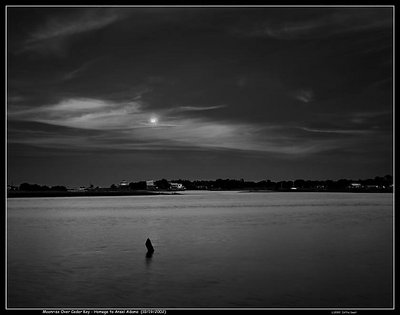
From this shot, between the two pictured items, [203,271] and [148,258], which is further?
[148,258]

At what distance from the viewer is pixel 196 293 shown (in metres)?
18.7

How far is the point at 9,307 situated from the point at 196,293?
7419 millimetres

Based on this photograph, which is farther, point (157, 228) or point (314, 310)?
point (157, 228)

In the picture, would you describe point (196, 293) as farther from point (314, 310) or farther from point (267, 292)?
point (314, 310)

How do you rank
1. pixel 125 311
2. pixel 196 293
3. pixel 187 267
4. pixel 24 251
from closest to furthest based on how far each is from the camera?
pixel 125 311 < pixel 196 293 < pixel 187 267 < pixel 24 251

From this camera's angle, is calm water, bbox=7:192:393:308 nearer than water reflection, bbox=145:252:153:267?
Yes

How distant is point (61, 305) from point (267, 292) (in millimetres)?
8363

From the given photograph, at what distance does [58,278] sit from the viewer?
70.5 feet

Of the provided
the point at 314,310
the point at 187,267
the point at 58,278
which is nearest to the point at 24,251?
the point at 58,278

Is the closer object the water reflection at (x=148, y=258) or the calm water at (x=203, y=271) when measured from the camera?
the calm water at (x=203, y=271)
